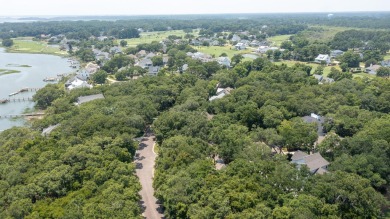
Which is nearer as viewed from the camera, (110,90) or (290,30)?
(110,90)

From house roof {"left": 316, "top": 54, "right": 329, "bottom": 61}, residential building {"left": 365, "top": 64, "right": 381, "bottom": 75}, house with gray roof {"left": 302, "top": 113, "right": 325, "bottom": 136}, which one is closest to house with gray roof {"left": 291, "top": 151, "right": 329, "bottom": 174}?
house with gray roof {"left": 302, "top": 113, "right": 325, "bottom": 136}

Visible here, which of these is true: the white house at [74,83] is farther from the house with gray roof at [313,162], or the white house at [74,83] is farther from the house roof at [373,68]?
the house roof at [373,68]

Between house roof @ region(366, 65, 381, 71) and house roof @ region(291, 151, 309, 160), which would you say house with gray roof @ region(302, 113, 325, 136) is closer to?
house roof @ region(291, 151, 309, 160)

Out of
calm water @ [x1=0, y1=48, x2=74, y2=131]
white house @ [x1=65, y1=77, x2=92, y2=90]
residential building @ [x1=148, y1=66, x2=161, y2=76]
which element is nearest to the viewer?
calm water @ [x1=0, y1=48, x2=74, y2=131]

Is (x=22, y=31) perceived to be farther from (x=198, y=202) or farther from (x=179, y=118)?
(x=198, y=202)

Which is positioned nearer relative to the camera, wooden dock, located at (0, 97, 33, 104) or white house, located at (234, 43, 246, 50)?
wooden dock, located at (0, 97, 33, 104)

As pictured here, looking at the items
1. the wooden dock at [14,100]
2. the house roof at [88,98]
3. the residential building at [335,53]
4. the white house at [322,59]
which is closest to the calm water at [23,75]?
the wooden dock at [14,100]

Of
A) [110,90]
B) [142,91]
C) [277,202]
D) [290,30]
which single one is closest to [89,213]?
[277,202]
